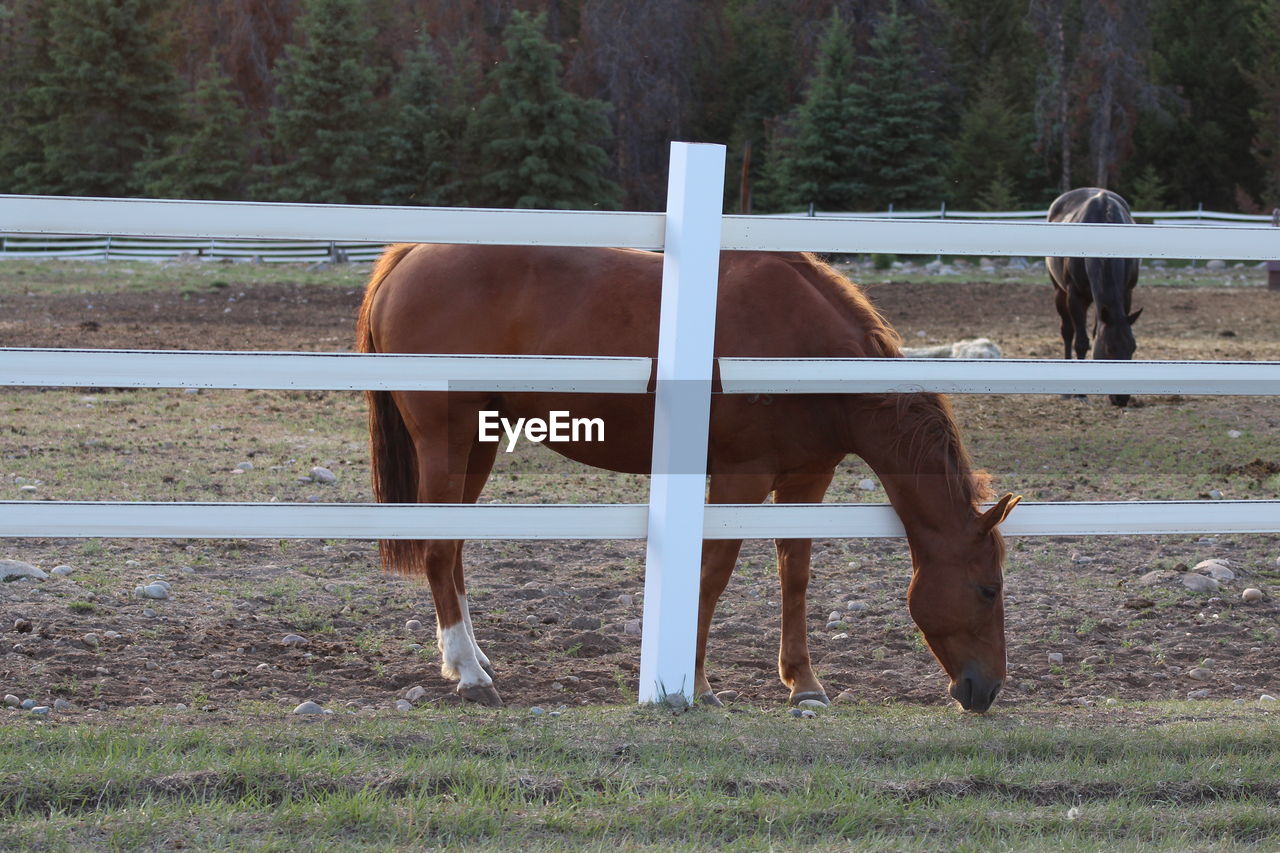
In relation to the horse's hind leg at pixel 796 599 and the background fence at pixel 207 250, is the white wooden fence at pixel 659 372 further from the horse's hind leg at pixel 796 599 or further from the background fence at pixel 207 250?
the background fence at pixel 207 250

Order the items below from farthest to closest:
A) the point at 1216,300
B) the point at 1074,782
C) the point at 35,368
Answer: the point at 1216,300 < the point at 35,368 < the point at 1074,782

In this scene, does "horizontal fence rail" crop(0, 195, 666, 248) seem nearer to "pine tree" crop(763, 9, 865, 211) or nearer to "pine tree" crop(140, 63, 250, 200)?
"pine tree" crop(763, 9, 865, 211)

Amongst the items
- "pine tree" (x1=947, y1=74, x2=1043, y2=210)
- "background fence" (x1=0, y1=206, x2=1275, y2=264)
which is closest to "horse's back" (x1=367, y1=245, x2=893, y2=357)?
"background fence" (x1=0, y1=206, x2=1275, y2=264)

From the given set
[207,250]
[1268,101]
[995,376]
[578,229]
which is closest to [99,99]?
[207,250]

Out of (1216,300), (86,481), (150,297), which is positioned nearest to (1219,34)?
(1216,300)

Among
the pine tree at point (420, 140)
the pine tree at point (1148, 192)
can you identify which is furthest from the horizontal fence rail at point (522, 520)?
the pine tree at point (1148, 192)

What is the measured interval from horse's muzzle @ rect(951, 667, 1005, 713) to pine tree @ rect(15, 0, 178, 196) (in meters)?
34.3

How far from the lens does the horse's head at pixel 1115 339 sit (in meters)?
10.2

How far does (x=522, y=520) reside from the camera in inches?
133

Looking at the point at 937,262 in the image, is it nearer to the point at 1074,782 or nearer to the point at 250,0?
the point at 1074,782

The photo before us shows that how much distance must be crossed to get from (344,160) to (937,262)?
53.8 ft

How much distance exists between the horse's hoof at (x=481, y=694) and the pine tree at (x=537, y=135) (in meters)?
26.8

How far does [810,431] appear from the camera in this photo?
13.2 ft

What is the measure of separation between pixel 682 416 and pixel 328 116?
31.2 meters
